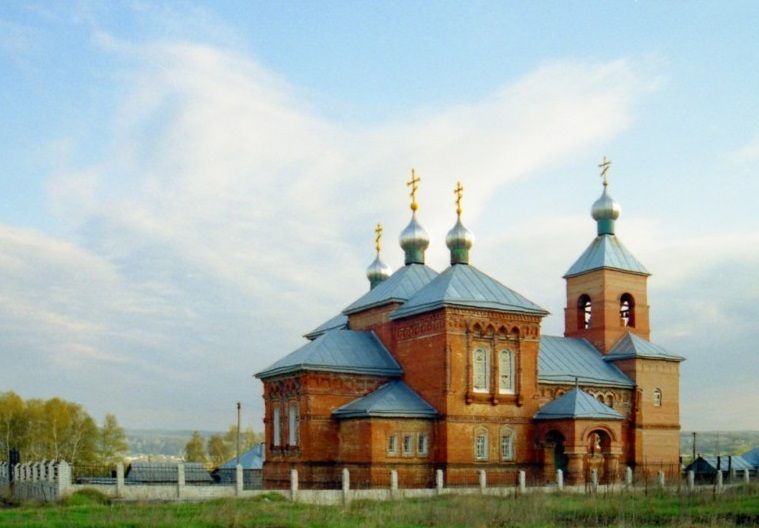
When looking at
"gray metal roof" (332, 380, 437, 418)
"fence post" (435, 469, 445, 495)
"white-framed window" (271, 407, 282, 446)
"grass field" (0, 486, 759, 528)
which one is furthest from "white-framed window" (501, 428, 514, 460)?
"white-framed window" (271, 407, 282, 446)

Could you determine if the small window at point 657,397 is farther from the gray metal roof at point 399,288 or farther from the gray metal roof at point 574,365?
the gray metal roof at point 399,288

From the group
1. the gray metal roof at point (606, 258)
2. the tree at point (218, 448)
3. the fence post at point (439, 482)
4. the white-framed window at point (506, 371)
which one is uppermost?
the gray metal roof at point (606, 258)

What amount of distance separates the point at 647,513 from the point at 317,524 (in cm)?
738

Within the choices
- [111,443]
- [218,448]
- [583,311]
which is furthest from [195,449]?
[583,311]

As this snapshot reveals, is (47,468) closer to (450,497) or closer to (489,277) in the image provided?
(450,497)

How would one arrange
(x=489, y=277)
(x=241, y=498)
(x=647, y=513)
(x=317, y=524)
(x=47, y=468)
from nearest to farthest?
(x=317, y=524) < (x=647, y=513) < (x=241, y=498) < (x=47, y=468) < (x=489, y=277)

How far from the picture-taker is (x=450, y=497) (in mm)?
24797

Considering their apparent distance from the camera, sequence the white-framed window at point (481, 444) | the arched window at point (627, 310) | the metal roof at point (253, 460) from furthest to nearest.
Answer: the metal roof at point (253, 460)
the arched window at point (627, 310)
the white-framed window at point (481, 444)

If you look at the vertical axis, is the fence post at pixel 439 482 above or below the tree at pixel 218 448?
above

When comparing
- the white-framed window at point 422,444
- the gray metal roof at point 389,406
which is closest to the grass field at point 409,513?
the gray metal roof at point 389,406

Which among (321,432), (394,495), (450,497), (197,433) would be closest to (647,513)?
(450,497)

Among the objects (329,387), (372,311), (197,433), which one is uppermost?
(372,311)

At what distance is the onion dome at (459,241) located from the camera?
107ft

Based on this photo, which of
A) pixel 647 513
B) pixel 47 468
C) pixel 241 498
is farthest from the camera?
pixel 47 468
